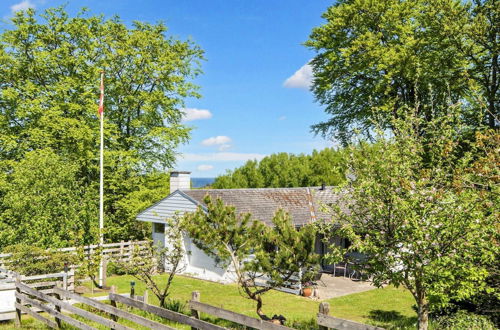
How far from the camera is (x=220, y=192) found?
25.0m

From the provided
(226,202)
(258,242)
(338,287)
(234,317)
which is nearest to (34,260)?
(226,202)

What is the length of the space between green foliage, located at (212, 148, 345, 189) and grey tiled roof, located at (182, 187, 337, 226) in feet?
48.2

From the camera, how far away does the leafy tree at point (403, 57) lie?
2270 cm

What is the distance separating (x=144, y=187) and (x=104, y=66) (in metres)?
8.26

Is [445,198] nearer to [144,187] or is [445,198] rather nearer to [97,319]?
[97,319]

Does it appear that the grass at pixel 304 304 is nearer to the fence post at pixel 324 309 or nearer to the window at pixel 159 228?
the window at pixel 159 228

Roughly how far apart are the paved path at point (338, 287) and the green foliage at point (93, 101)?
1122 cm

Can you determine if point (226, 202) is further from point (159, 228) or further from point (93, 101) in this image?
point (93, 101)

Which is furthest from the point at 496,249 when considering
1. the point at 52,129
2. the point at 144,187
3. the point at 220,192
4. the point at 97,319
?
the point at 52,129

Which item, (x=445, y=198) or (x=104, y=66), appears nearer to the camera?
(x=445, y=198)

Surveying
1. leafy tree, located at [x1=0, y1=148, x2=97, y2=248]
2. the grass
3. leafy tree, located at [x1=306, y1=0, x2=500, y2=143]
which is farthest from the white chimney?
leafy tree, located at [x1=306, y1=0, x2=500, y2=143]

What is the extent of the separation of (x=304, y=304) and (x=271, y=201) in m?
8.20

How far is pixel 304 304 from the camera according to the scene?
18359mm

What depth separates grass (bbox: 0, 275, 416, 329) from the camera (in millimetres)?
14734
